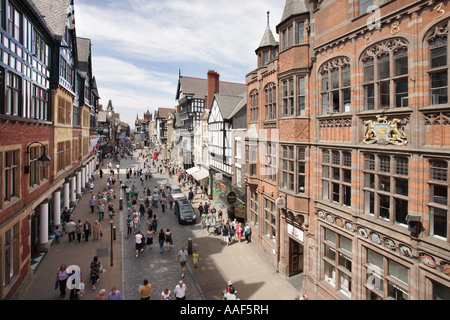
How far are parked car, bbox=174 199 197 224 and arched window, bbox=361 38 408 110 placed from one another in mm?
16764

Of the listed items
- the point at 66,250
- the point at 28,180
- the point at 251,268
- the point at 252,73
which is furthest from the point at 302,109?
the point at 66,250

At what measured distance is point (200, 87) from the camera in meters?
49.1

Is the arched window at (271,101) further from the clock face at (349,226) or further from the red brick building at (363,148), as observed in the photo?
the clock face at (349,226)

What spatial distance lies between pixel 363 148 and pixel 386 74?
102 inches

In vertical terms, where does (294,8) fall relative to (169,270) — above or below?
above

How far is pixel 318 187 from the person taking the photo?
12.1 metres

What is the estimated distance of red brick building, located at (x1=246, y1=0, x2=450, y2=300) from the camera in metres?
7.60

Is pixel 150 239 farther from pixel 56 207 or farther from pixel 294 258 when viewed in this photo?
pixel 294 258

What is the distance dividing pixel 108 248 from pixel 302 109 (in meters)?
14.8

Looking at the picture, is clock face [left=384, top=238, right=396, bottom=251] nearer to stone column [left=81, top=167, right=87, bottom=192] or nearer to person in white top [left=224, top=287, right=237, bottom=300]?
person in white top [left=224, top=287, right=237, bottom=300]

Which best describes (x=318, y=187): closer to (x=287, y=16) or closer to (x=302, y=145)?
(x=302, y=145)

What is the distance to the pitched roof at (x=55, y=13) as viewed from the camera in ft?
62.4

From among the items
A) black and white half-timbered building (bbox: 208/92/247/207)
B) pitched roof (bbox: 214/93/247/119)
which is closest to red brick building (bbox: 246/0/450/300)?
black and white half-timbered building (bbox: 208/92/247/207)

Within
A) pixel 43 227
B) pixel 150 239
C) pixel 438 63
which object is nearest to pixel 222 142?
pixel 150 239
